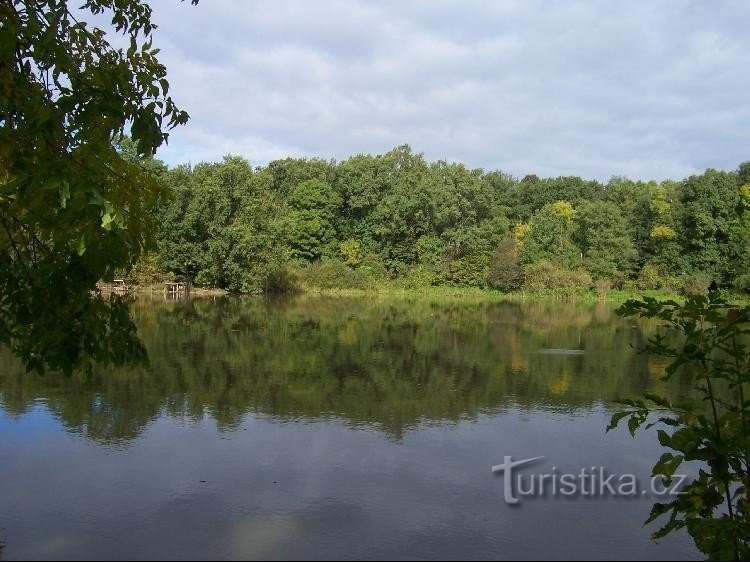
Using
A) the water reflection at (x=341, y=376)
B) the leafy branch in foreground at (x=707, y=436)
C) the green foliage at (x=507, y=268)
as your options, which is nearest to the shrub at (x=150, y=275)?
the water reflection at (x=341, y=376)

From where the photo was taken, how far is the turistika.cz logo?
608 centimetres

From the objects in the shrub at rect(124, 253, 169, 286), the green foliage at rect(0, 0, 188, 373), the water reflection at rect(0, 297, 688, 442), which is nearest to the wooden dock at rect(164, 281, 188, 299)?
the shrub at rect(124, 253, 169, 286)

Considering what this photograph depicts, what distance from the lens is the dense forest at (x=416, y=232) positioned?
37750 mm

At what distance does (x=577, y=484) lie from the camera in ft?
21.0

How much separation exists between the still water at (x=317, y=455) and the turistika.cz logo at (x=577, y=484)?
14cm

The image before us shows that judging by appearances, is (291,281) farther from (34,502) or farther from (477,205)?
(34,502)

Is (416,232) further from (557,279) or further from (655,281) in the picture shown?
(655,281)

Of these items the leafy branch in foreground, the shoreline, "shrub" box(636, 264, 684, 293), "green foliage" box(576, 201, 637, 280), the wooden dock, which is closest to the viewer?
the leafy branch in foreground

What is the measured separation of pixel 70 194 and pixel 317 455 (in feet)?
15.9

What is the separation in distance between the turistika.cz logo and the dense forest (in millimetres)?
31296

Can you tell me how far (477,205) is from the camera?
165ft

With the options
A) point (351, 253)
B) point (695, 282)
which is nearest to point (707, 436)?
point (695, 282)

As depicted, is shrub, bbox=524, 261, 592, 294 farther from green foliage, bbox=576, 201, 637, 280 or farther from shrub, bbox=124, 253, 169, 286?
shrub, bbox=124, 253, 169, 286

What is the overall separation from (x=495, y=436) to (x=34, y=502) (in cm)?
505
